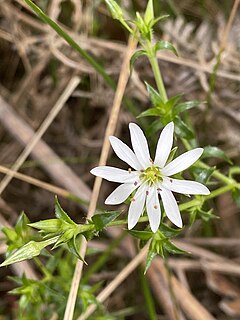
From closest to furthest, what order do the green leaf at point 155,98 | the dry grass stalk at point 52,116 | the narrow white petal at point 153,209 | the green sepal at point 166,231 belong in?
the narrow white petal at point 153,209
the green sepal at point 166,231
the green leaf at point 155,98
the dry grass stalk at point 52,116

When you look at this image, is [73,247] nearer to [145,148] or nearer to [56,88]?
[145,148]

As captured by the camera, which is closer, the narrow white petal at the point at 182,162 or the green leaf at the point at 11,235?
the narrow white petal at the point at 182,162

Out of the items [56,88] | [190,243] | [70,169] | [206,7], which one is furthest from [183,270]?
[206,7]

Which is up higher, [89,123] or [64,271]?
[89,123]

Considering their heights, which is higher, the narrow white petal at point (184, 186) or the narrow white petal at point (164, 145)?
the narrow white petal at point (164, 145)

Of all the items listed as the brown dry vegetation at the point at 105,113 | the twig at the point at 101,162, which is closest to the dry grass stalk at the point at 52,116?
the brown dry vegetation at the point at 105,113

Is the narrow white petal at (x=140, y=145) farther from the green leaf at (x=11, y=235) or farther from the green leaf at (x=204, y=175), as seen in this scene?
the green leaf at (x=11, y=235)
